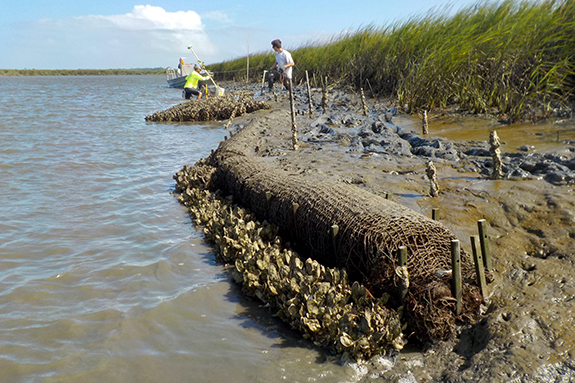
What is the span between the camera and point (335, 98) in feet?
61.7

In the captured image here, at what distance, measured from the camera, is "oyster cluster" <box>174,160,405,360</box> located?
3.80m

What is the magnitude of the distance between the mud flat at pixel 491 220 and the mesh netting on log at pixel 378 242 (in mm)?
239

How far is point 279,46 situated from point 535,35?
8083mm

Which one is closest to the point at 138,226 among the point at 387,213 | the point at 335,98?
the point at 387,213

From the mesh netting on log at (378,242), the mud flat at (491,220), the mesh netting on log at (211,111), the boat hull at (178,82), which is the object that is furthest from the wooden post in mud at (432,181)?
the boat hull at (178,82)

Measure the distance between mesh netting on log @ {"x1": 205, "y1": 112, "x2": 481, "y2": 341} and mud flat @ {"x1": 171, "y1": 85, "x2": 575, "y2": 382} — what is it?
0.24 metres

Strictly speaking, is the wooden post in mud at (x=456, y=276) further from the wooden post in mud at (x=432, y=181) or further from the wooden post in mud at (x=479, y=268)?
the wooden post in mud at (x=432, y=181)

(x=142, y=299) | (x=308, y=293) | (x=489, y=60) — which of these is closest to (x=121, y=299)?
(x=142, y=299)

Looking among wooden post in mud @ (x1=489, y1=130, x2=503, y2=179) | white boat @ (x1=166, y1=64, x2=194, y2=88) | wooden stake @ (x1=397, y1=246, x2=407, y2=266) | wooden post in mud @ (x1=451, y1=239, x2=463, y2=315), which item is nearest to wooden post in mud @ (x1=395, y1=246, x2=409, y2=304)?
wooden stake @ (x1=397, y1=246, x2=407, y2=266)

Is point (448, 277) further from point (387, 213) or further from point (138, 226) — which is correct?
point (138, 226)

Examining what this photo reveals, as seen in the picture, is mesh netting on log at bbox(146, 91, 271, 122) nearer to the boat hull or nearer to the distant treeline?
the distant treeline

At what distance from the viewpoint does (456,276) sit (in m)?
3.87

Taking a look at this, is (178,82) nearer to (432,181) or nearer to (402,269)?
(432,181)

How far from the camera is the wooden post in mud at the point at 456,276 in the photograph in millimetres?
3805
